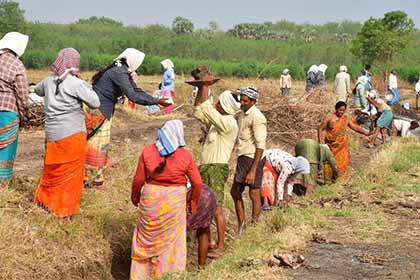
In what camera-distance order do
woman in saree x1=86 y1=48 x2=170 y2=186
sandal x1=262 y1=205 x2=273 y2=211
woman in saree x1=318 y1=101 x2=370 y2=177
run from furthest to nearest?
1. woman in saree x1=318 y1=101 x2=370 y2=177
2. sandal x1=262 y1=205 x2=273 y2=211
3. woman in saree x1=86 y1=48 x2=170 y2=186

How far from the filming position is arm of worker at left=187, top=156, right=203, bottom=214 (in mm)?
5359

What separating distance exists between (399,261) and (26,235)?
322 centimetres

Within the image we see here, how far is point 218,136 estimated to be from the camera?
645 centimetres

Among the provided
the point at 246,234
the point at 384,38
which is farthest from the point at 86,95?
the point at 384,38

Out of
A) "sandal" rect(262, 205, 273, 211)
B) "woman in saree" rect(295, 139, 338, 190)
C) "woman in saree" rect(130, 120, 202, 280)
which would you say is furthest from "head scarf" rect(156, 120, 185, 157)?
"woman in saree" rect(295, 139, 338, 190)

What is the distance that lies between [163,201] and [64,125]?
52.8 inches

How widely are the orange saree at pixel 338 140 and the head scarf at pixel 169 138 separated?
5198mm

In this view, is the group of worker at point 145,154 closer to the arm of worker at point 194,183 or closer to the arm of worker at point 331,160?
the arm of worker at point 194,183

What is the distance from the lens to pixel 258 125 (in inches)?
272

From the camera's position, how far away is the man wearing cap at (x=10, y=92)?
648cm

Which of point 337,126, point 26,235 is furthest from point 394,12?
point 26,235

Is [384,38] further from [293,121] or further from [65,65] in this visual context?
[65,65]

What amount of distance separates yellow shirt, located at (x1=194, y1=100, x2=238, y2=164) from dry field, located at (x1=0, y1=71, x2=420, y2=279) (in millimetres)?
869

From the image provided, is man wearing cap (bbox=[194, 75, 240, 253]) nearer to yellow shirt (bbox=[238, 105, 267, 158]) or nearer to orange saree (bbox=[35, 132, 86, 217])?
yellow shirt (bbox=[238, 105, 267, 158])
